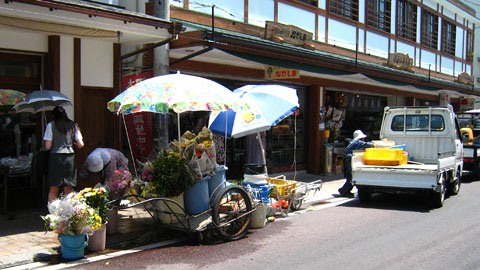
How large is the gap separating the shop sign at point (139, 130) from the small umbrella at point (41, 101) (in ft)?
5.20

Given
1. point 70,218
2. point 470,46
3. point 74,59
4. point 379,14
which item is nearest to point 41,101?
point 74,59

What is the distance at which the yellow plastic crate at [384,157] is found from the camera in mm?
Result: 9406

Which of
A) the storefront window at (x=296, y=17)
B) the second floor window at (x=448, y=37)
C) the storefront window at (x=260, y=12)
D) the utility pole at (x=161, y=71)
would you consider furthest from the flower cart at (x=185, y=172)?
the second floor window at (x=448, y=37)

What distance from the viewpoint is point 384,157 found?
31.1ft

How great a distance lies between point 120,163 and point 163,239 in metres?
1.55

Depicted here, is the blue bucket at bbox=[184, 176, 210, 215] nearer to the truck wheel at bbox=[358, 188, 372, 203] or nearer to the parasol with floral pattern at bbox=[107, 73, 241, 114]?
the parasol with floral pattern at bbox=[107, 73, 241, 114]

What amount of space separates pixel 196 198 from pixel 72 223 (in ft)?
5.82

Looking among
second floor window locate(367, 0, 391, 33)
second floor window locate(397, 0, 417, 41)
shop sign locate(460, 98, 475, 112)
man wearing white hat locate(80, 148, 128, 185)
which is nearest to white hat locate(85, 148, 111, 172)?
man wearing white hat locate(80, 148, 128, 185)

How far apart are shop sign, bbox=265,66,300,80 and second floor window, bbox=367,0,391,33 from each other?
7495 millimetres

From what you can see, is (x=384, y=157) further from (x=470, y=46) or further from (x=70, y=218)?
(x=470, y=46)

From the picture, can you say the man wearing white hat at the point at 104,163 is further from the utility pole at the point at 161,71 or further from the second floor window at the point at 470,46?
the second floor window at the point at 470,46

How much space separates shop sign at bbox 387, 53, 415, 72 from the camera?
56.5ft

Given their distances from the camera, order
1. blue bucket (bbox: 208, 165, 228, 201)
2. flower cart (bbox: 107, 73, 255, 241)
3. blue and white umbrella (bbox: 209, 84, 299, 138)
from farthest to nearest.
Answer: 1. blue and white umbrella (bbox: 209, 84, 299, 138)
2. blue bucket (bbox: 208, 165, 228, 201)
3. flower cart (bbox: 107, 73, 255, 241)

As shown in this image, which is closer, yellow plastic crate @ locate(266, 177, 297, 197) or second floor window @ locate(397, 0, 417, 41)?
yellow plastic crate @ locate(266, 177, 297, 197)
